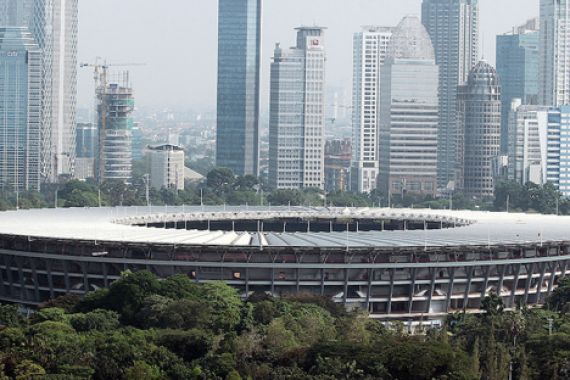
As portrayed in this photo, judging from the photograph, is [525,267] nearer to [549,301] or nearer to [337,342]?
[549,301]

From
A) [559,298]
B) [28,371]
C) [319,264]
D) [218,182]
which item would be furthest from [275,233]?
[218,182]

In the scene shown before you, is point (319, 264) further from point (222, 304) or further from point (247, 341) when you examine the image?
point (247, 341)

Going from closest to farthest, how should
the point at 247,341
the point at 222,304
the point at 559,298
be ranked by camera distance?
the point at 247,341, the point at 222,304, the point at 559,298

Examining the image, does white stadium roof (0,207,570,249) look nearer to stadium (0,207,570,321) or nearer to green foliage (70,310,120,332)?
stadium (0,207,570,321)

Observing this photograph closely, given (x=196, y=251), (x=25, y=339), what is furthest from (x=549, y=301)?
(x=25, y=339)

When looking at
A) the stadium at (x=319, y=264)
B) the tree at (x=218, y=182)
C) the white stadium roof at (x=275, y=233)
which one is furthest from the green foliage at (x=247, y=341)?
the tree at (x=218, y=182)

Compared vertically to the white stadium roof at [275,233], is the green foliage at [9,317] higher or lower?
lower

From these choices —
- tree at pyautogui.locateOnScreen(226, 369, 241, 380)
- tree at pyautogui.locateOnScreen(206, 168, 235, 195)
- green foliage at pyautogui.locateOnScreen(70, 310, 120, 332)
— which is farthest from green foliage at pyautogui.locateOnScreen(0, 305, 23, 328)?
tree at pyautogui.locateOnScreen(206, 168, 235, 195)

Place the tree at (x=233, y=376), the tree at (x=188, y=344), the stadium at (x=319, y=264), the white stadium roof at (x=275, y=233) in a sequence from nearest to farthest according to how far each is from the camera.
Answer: the tree at (x=233, y=376), the tree at (x=188, y=344), the stadium at (x=319, y=264), the white stadium roof at (x=275, y=233)

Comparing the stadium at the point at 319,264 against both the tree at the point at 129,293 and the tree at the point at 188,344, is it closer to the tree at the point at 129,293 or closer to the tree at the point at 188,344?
the tree at the point at 129,293
